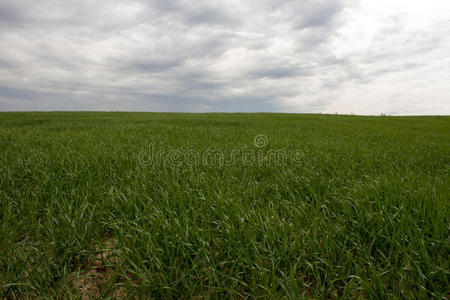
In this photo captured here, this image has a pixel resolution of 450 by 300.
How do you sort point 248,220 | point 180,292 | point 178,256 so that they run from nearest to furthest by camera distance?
point 180,292, point 178,256, point 248,220

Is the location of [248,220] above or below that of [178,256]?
above

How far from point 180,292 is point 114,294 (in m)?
0.54

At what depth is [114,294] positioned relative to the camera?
5.43ft

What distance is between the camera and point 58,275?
1730 millimetres

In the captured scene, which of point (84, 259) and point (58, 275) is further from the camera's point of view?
point (84, 259)

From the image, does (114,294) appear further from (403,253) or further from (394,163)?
(394,163)

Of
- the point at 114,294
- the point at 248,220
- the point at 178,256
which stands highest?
the point at 248,220

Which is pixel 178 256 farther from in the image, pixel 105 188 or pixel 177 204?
pixel 105 188

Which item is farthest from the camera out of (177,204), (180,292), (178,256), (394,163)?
(394,163)

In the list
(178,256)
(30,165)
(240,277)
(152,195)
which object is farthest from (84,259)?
(30,165)

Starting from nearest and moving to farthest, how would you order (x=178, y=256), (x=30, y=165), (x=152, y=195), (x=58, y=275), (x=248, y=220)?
(x=58, y=275) < (x=178, y=256) < (x=248, y=220) < (x=152, y=195) < (x=30, y=165)

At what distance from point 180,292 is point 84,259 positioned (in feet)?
3.34

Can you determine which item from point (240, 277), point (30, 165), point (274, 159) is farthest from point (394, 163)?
point (30, 165)

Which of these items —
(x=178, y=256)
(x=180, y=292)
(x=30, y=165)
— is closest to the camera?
(x=180, y=292)
